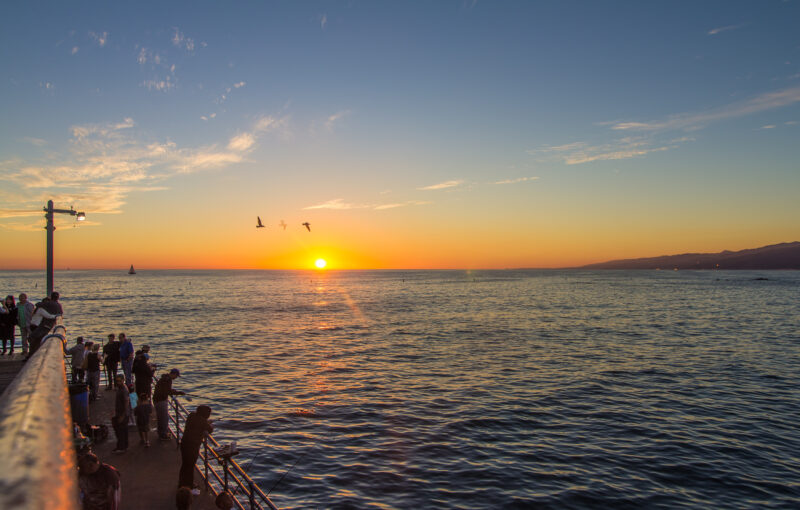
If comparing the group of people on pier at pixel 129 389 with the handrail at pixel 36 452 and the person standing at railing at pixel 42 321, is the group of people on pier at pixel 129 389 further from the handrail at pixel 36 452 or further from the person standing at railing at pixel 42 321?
the handrail at pixel 36 452

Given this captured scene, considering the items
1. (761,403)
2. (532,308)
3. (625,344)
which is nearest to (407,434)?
(761,403)

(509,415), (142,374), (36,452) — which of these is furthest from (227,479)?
(509,415)

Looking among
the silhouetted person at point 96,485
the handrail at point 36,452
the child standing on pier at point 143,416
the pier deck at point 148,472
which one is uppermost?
the handrail at point 36,452

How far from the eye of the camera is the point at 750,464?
687 inches

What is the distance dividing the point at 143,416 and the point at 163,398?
0.79 meters

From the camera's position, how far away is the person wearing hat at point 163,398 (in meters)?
14.2

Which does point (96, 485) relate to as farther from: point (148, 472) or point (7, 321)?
point (7, 321)

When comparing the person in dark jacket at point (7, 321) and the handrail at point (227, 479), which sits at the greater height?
the person in dark jacket at point (7, 321)

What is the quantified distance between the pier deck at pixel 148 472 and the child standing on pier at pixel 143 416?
12.1 inches

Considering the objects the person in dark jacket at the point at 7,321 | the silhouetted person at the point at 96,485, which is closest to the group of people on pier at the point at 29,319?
the person in dark jacket at the point at 7,321

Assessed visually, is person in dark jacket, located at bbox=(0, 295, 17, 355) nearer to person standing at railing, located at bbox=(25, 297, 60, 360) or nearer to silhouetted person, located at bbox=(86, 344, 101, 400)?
silhouetted person, located at bbox=(86, 344, 101, 400)

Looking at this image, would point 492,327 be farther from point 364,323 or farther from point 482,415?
point 482,415

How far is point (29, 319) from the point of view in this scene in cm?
1755

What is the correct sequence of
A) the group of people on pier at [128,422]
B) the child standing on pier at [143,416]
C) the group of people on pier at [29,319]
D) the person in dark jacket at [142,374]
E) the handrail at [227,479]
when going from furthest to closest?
the person in dark jacket at [142,374]
the group of people on pier at [29,319]
the child standing on pier at [143,416]
the handrail at [227,479]
the group of people on pier at [128,422]
